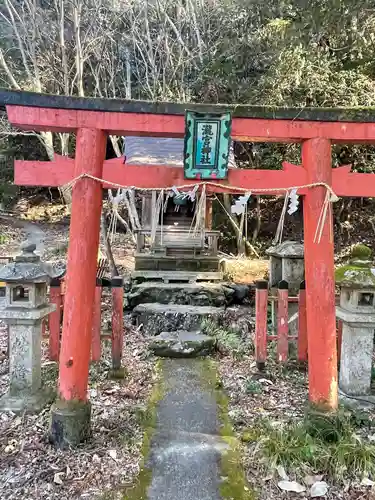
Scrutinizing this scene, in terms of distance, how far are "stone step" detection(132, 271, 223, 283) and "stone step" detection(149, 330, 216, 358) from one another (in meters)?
2.93

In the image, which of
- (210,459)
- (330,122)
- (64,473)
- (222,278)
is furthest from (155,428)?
(222,278)

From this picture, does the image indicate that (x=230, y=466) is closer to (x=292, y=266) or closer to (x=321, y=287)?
(x=321, y=287)

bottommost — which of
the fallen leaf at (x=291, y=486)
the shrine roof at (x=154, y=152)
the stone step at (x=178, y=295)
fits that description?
the fallen leaf at (x=291, y=486)

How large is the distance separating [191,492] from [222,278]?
281 inches

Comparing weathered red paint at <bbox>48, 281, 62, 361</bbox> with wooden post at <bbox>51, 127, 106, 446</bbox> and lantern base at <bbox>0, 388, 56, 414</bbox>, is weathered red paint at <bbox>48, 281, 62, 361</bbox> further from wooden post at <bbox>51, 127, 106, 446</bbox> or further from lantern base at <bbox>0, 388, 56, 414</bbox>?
wooden post at <bbox>51, 127, 106, 446</bbox>

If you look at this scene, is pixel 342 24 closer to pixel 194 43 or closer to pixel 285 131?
pixel 194 43

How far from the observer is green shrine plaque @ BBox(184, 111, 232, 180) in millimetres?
3887

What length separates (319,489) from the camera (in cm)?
335

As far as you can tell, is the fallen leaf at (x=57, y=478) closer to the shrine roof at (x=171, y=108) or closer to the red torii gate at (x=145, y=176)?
the red torii gate at (x=145, y=176)

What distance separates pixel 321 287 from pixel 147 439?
2283 millimetres

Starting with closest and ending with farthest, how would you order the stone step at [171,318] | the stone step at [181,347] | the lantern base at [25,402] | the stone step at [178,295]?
the lantern base at [25,402] → the stone step at [181,347] → the stone step at [171,318] → the stone step at [178,295]

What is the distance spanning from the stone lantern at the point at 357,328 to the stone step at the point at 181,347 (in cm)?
246

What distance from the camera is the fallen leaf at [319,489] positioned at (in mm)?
3309

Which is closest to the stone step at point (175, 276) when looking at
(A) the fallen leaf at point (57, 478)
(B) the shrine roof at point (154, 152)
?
(B) the shrine roof at point (154, 152)
